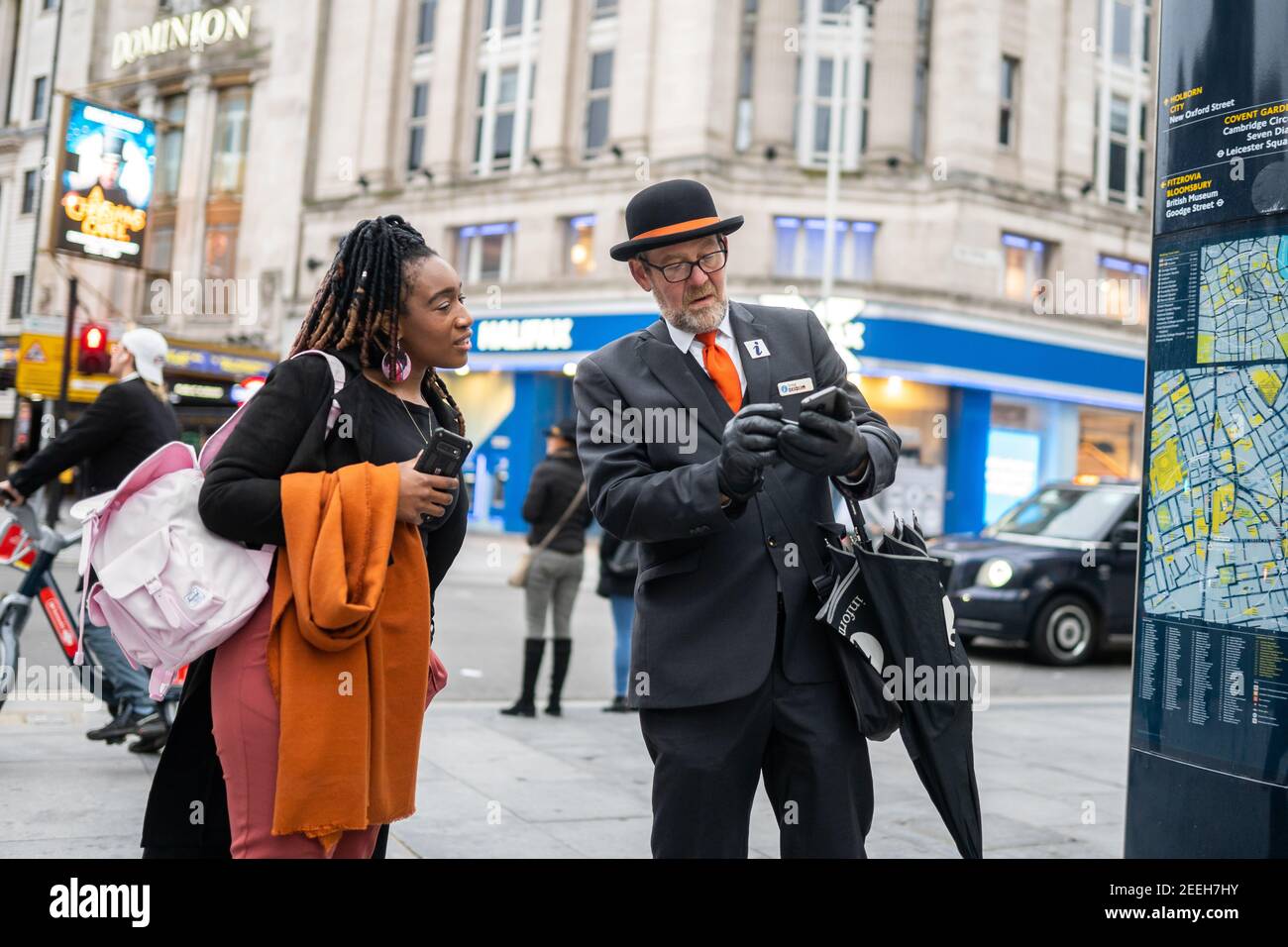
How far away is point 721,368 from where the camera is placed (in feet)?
9.28

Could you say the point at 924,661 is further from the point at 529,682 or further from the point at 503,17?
the point at 503,17

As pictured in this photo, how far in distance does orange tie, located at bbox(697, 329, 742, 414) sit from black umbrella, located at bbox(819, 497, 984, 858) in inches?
15.9

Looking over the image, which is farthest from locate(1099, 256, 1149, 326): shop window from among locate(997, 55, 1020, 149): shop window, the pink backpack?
the pink backpack

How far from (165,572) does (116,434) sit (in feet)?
12.0

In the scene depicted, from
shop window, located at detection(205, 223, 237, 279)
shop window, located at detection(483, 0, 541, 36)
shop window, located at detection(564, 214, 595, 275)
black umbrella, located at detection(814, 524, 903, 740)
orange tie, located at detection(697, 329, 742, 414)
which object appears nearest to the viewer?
black umbrella, located at detection(814, 524, 903, 740)

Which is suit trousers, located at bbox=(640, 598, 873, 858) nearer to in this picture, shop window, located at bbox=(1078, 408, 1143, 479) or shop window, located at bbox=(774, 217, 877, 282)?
shop window, located at bbox=(774, 217, 877, 282)

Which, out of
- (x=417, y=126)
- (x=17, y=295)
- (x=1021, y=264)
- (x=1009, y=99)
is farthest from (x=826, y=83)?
(x=17, y=295)

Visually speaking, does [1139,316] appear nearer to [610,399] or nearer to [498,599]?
[498,599]

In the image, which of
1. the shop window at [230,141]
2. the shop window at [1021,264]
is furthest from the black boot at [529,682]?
the shop window at [230,141]

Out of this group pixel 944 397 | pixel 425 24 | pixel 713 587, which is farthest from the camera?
pixel 425 24

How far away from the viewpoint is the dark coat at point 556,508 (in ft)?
26.6

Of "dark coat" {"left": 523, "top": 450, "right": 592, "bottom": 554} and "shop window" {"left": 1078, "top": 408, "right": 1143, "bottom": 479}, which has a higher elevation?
"shop window" {"left": 1078, "top": 408, "right": 1143, "bottom": 479}

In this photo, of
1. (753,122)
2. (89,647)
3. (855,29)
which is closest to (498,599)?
(89,647)

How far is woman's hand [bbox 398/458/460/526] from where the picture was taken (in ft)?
8.09
